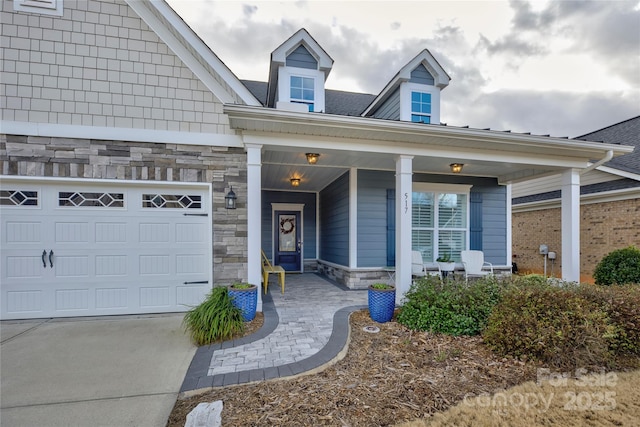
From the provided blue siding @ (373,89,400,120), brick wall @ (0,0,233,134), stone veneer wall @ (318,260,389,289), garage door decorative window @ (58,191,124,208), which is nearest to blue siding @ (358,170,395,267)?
stone veneer wall @ (318,260,389,289)

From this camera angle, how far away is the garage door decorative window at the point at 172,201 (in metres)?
4.51

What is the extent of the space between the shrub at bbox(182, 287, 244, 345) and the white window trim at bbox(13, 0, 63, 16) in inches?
189

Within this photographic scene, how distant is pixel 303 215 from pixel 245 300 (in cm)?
570

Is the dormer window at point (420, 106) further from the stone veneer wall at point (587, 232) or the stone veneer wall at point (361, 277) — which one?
the stone veneer wall at point (587, 232)

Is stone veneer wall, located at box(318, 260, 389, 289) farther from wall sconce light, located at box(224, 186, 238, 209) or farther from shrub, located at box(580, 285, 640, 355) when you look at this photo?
shrub, located at box(580, 285, 640, 355)

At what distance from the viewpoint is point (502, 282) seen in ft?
13.6

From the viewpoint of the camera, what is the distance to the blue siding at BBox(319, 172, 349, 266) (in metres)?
6.89

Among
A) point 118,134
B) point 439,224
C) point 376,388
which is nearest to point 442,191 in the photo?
point 439,224

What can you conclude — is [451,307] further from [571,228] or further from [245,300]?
[571,228]

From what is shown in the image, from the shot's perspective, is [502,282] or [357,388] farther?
[502,282]

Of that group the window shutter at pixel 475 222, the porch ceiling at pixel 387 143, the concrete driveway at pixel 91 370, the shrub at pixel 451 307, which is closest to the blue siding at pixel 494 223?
the window shutter at pixel 475 222

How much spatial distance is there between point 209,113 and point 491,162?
5.30 meters

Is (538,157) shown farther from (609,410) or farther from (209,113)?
(209,113)

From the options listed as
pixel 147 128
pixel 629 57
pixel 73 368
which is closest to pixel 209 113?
pixel 147 128
